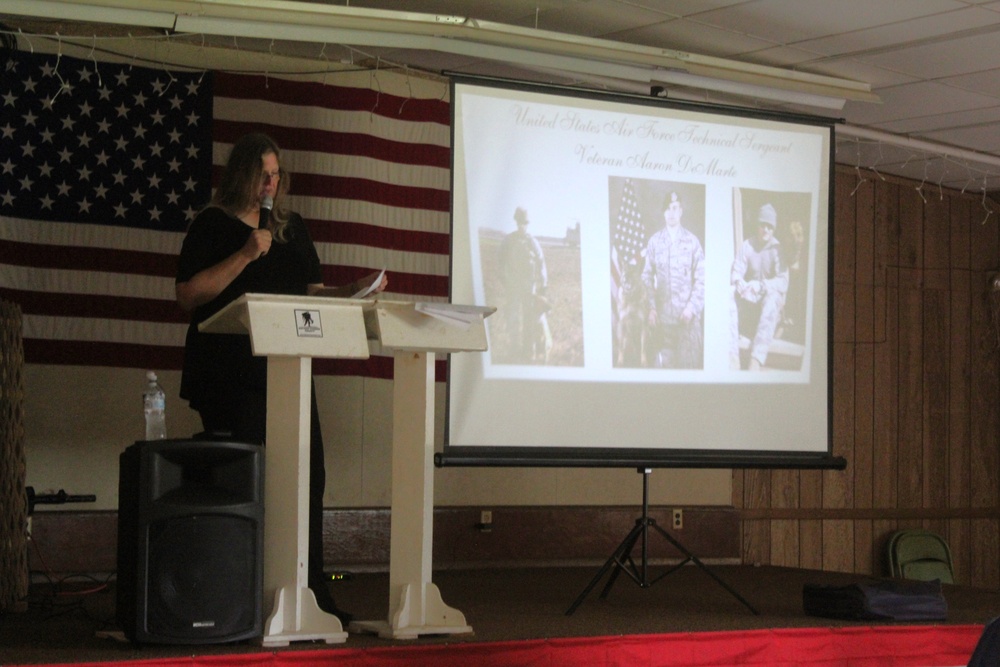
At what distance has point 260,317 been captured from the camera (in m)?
3.00

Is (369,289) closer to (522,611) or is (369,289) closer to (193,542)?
(193,542)

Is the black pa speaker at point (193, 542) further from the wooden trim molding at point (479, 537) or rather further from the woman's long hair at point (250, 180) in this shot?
the wooden trim molding at point (479, 537)

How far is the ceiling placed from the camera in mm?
4801

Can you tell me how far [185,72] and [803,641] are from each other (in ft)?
11.3

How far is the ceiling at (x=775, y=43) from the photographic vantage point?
480 centimetres

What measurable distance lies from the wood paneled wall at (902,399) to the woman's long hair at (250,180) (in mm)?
4183

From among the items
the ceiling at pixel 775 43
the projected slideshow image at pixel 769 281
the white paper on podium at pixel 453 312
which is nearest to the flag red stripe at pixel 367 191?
the ceiling at pixel 775 43

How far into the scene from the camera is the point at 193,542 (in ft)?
9.80

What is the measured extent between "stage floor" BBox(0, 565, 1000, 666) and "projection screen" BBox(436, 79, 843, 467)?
539 millimetres

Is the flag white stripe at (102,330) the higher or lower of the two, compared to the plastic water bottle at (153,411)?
higher

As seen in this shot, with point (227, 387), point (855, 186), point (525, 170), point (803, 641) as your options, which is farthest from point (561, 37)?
point (855, 186)

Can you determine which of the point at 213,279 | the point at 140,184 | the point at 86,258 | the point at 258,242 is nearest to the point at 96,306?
the point at 86,258

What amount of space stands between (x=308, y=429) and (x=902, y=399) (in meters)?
5.52

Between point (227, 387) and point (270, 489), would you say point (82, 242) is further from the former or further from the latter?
point (270, 489)
